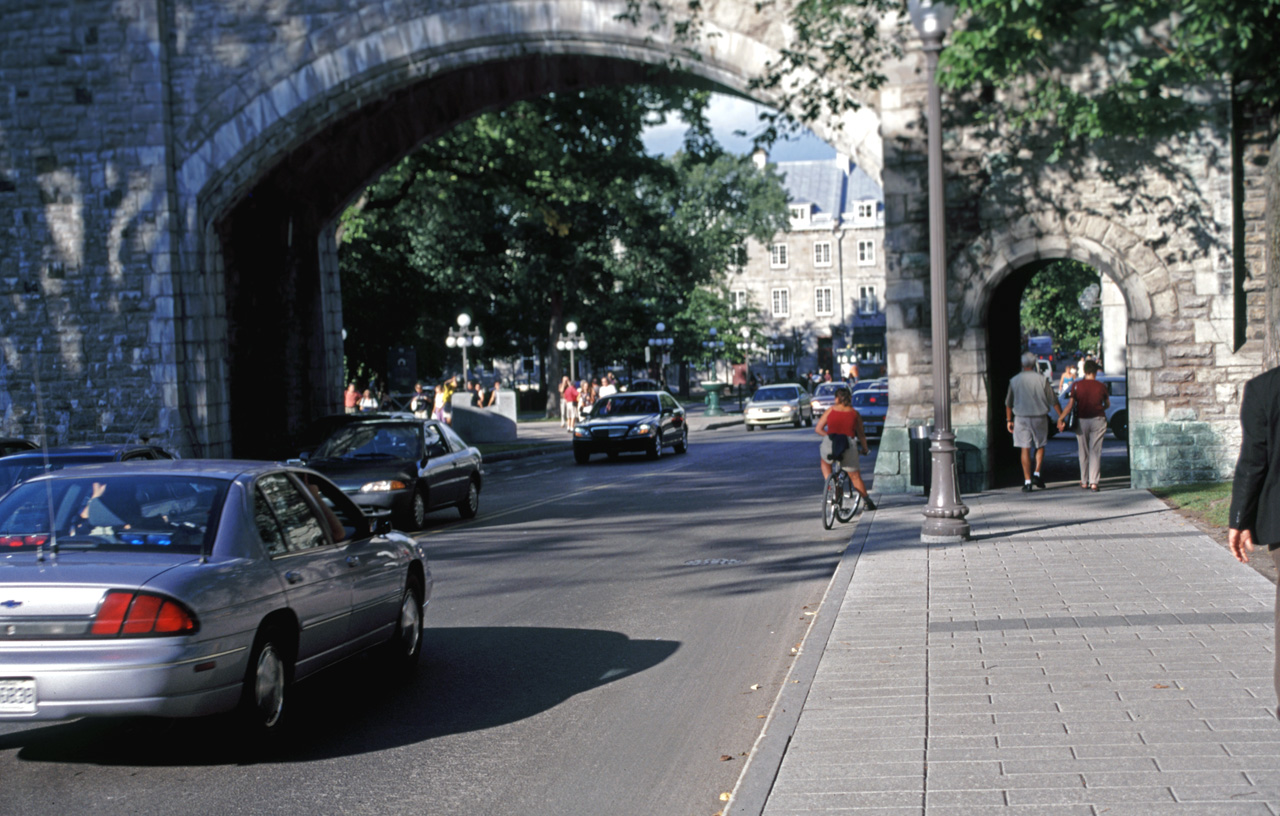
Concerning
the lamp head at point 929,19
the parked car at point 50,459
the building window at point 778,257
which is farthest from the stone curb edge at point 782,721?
the building window at point 778,257

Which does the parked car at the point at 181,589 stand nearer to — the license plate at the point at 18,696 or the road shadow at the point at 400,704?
the license plate at the point at 18,696

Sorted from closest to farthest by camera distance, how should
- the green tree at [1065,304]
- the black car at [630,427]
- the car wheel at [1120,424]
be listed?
the black car at [630,427]
the car wheel at [1120,424]
the green tree at [1065,304]

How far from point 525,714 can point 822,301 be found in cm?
8925

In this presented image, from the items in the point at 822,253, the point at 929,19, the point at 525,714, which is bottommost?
the point at 525,714

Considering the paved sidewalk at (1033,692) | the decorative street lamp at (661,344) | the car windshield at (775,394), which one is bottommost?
the paved sidewalk at (1033,692)

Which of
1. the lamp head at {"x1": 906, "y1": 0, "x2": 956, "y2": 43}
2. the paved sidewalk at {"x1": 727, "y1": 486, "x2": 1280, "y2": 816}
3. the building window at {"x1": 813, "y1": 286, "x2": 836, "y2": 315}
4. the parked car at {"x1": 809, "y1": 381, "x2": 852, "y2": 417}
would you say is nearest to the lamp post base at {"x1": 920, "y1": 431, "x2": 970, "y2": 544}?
the paved sidewalk at {"x1": 727, "y1": 486, "x2": 1280, "y2": 816}

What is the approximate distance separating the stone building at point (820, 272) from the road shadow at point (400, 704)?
83153 mm

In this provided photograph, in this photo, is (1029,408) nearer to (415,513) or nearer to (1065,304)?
(415,513)

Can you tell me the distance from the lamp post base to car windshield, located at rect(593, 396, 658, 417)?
17.3m

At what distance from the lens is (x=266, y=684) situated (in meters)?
5.99

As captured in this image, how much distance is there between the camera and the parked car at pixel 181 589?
5.31m

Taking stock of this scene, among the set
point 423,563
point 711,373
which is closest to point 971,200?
point 423,563

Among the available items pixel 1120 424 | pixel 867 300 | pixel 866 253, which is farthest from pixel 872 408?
pixel 866 253

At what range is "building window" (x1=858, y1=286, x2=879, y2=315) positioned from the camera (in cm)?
9156
